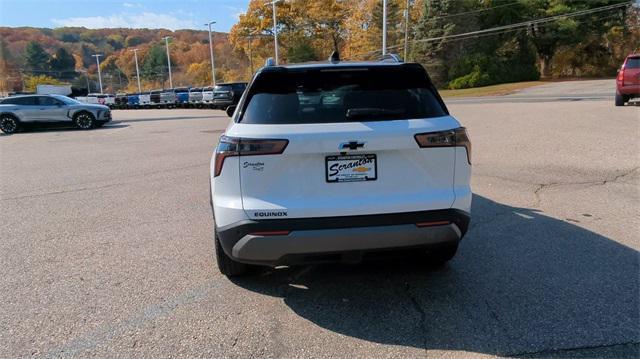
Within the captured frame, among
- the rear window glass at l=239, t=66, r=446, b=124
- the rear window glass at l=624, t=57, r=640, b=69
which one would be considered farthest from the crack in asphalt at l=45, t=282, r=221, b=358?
the rear window glass at l=624, t=57, r=640, b=69

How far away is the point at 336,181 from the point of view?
3.05 meters

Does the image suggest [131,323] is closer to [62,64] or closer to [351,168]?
[351,168]

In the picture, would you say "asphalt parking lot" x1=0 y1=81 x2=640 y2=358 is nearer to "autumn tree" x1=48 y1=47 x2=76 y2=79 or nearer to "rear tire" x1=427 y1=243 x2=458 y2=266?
"rear tire" x1=427 y1=243 x2=458 y2=266

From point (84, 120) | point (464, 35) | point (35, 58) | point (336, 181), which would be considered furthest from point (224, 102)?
point (35, 58)

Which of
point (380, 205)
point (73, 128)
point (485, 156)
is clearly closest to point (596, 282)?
point (380, 205)

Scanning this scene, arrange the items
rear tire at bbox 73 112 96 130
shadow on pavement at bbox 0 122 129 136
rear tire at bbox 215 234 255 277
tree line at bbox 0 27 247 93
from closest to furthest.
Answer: rear tire at bbox 215 234 255 277 → rear tire at bbox 73 112 96 130 → shadow on pavement at bbox 0 122 129 136 → tree line at bbox 0 27 247 93

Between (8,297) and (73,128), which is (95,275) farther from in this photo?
(73,128)

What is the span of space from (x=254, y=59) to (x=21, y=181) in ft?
202

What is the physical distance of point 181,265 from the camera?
14.0 feet

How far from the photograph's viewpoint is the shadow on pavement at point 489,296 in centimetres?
297

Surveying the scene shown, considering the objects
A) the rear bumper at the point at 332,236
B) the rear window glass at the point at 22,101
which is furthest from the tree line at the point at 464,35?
the rear bumper at the point at 332,236

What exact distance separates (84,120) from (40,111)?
6.06 ft

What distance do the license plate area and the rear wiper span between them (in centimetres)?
29

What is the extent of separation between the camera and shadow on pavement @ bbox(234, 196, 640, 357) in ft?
9.75
